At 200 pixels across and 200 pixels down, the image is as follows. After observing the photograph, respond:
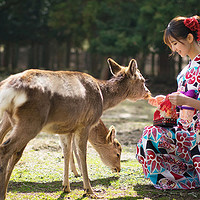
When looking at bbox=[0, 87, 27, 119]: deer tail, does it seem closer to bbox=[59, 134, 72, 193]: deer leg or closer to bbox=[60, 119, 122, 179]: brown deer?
bbox=[59, 134, 72, 193]: deer leg

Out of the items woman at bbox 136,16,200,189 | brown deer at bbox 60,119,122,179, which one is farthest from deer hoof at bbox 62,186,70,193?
brown deer at bbox 60,119,122,179

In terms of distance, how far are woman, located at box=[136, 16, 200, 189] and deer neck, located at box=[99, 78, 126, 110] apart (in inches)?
24.2

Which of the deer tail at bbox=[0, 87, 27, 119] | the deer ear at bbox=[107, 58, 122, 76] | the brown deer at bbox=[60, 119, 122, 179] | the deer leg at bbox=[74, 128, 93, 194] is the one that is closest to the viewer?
the deer tail at bbox=[0, 87, 27, 119]

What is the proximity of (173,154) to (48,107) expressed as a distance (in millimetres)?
1843

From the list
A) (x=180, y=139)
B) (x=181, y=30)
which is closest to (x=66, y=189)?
(x=180, y=139)

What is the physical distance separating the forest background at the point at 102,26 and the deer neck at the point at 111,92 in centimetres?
1103

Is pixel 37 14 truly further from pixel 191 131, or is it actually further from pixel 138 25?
pixel 191 131

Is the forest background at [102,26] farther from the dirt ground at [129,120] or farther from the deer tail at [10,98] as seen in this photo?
the deer tail at [10,98]

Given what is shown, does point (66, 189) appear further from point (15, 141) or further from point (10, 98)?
point (10, 98)

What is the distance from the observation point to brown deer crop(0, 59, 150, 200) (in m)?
3.62

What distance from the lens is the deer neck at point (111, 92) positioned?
5.01 metres

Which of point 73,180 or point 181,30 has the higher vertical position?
point 181,30

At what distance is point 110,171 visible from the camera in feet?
18.5

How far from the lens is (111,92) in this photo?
5.08 m
